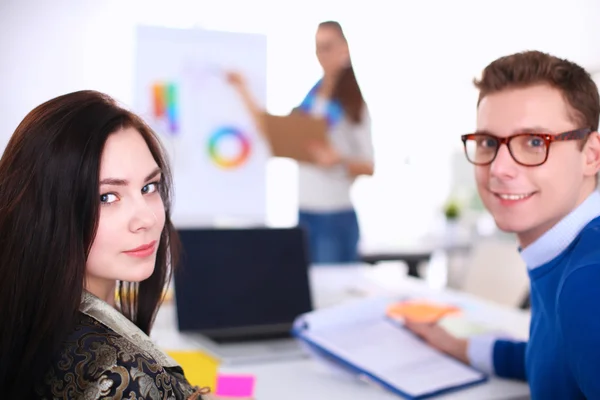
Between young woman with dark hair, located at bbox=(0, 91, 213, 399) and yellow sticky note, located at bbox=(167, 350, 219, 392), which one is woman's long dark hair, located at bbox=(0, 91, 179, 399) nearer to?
young woman with dark hair, located at bbox=(0, 91, 213, 399)

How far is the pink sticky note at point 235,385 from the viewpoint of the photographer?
1080 mm

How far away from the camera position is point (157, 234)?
0.81 metres

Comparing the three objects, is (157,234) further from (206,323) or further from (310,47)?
(310,47)

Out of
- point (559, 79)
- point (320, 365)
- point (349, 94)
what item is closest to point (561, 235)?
point (559, 79)

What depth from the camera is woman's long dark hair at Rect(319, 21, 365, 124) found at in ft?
7.97

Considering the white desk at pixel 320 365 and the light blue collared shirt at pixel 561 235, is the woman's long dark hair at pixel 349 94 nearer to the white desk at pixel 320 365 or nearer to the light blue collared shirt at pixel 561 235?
the white desk at pixel 320 365

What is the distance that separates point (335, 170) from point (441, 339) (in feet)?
4.47

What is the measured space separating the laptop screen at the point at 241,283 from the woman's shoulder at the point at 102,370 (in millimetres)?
692

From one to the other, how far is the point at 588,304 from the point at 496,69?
41 cm

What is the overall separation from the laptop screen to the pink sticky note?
0.24 metres

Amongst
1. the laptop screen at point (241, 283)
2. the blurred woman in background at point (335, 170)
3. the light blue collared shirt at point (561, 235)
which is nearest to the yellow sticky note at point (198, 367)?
the laptop screen at point (241, 283)

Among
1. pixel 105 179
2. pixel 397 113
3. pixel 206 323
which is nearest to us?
pixel 105 179

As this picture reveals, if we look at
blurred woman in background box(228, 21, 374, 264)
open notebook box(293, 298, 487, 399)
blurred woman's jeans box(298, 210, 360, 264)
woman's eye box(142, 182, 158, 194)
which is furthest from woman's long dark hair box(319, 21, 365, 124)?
woman's eye box(142, 182, 158, 194)

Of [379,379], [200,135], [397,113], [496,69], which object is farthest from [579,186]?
[397,113]
